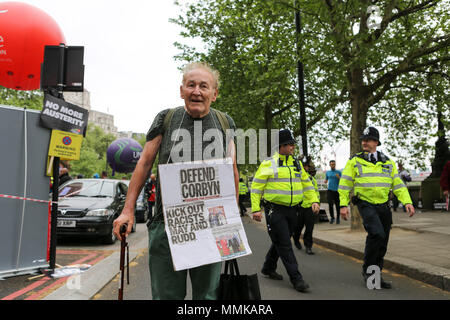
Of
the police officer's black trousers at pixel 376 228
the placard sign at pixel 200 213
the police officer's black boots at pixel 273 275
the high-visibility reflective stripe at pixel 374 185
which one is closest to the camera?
the placard sign at pixel 200 213

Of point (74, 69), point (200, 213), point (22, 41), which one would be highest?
point (22, 41)

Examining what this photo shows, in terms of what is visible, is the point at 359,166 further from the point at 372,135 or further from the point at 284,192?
the point at 284,192

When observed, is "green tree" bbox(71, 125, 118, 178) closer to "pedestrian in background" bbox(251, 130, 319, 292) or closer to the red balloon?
the red balloon

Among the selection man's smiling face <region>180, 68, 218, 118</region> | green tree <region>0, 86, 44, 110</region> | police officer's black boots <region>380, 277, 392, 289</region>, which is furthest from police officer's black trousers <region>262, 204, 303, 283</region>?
green tree <region>0, 86, 44, 110</region>

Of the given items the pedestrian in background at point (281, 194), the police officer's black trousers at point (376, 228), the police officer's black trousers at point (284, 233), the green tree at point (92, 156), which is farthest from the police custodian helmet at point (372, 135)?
the green tree at point (92, 156)

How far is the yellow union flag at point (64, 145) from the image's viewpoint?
578cm

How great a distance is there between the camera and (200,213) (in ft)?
7.09

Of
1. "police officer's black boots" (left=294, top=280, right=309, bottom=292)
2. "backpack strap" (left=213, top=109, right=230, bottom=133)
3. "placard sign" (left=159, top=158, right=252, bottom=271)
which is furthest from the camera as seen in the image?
"police officer's black boots" (left=294, top=280, right=309, bottom=292)

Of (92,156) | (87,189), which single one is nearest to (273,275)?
(87,189)

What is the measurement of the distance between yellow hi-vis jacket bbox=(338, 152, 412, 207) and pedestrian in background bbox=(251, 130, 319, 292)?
61 centimetres

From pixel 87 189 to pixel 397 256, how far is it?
7.08 m

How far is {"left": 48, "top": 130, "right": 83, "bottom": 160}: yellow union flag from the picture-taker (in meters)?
5.78

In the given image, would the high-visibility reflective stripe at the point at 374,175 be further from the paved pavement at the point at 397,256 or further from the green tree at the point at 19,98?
the green tree at the point at 19,98

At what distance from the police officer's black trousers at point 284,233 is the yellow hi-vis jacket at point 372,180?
752mm
